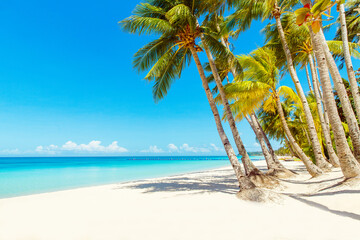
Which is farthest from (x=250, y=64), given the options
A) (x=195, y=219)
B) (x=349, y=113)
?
(x=195, y=219)

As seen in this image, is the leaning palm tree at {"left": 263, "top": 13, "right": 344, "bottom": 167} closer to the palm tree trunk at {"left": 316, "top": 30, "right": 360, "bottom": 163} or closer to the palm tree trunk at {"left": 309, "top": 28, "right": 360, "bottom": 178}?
the palm tree trunk at {"left": 316, "top": 30, "right": 360, "bottom": 163}

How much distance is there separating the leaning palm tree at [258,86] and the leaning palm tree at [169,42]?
2472mm

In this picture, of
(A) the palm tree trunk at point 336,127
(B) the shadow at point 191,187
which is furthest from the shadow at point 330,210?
(B) the shadow at point 191,187

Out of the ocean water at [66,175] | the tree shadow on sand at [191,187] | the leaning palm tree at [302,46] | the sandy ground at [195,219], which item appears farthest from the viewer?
the ocean water at [66,175]

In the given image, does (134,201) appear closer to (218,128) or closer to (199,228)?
(199,228)

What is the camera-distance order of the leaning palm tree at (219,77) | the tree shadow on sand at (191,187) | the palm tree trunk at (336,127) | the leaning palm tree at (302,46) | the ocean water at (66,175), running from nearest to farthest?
the palm tree trunk at (336,127)
the tree shadow on sand at (191,187)
the leaning palm tree at (219,77)
the leaning palm tree at (302,46)
the ocean water at (66,175)

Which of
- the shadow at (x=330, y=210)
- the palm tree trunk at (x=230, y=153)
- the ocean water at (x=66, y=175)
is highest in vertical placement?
the palm tree trunk at (x=230, y=153)

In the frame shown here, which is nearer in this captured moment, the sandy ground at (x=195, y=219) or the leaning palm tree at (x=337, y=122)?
the sandy ground at (x=195, y=219)

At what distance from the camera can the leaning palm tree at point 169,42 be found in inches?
247

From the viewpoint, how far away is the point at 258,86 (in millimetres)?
8555

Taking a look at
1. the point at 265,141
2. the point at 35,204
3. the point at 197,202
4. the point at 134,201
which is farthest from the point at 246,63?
the point at 35,204

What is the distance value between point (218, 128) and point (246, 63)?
5277 millimetres

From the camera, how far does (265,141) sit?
10.6 metres

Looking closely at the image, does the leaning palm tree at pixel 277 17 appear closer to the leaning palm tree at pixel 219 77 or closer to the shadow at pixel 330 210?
the leaning palm tree at pixel 219 77
